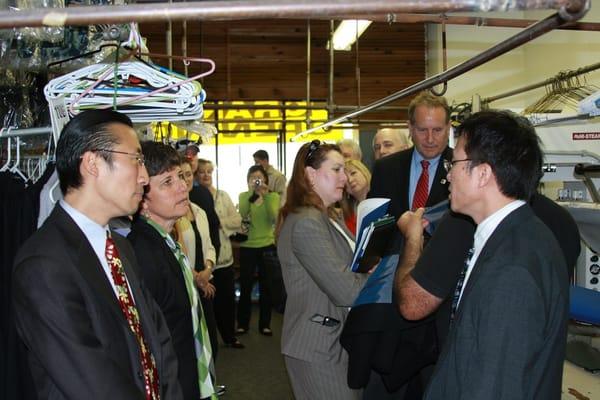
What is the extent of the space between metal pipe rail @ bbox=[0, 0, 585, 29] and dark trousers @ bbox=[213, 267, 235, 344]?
4.76m

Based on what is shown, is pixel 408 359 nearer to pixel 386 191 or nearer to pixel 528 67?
pixel 386 191

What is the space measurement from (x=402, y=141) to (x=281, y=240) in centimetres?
199

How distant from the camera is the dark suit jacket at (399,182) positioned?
2.92 m

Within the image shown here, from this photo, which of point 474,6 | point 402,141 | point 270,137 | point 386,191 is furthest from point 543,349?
point 270,137

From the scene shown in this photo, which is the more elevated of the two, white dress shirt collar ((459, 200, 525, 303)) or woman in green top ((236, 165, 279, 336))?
white dress shirt collar ((459, 200, 525, 303))

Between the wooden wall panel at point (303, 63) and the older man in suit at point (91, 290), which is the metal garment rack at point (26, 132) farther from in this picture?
the wooden wall panel at point (303, 63)

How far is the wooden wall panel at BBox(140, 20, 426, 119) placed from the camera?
8.45m

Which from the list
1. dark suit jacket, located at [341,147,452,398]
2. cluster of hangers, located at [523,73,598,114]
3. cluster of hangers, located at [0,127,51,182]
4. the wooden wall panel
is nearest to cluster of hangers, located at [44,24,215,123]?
cluster of hangers, located at [0,127,51,182]

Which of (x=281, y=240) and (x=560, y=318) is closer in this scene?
(x=560, y=318)

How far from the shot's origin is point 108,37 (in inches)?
70.4

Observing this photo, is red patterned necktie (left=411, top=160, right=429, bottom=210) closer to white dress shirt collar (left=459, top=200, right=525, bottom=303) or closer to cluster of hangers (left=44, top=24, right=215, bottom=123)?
white dress shirt collar (left=459, top=200, right=525, bottom=303)

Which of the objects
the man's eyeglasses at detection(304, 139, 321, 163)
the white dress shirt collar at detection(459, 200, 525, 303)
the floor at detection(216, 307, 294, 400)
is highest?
the man's eyeglasses at detection(304, 139, 321, 163)

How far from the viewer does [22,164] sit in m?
2.29

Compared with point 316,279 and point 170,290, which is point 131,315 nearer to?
point 170,290
